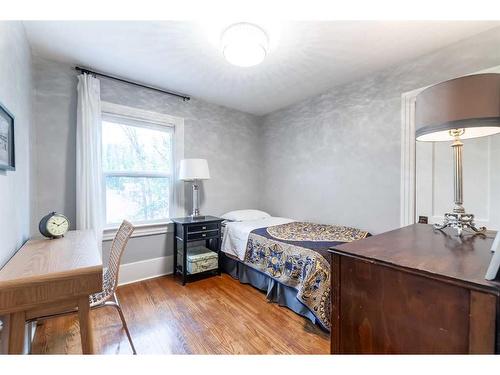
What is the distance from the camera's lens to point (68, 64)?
2.14 metres

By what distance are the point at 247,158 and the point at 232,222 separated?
118cm

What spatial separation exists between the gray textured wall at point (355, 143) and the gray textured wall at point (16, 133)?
2.81 metres

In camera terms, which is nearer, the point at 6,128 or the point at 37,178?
the point at 6,128

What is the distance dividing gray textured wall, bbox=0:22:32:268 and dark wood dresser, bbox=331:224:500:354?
5.27 ft

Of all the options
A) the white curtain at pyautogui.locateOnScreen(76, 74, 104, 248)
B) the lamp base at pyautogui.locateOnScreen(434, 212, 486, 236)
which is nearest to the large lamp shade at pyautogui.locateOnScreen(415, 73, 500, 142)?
the lamp base at pyautogui.locateOnScreen(434, 212, 486, 236)

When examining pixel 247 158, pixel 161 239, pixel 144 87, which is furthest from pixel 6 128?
pixel 247 158

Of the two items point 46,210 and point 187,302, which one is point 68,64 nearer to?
point 46,210

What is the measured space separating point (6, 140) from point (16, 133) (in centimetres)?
28

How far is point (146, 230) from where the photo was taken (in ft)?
8.55

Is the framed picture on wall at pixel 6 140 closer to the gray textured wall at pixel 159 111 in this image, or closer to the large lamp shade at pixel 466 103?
the gray textured wall at pixel 159 111

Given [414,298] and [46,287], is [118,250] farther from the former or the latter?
[414,298]

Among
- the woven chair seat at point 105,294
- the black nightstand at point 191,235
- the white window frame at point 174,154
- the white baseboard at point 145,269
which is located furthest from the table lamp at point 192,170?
the woven chair seat at point 105,294

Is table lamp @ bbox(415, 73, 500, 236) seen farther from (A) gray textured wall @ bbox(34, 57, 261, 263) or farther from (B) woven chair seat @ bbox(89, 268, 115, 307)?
(A) gray textured wall @ bbox(34, 57, 261, 263)

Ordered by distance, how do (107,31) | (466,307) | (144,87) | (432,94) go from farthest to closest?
(144,87) → (107,31) → (432,94) → (466,307)
